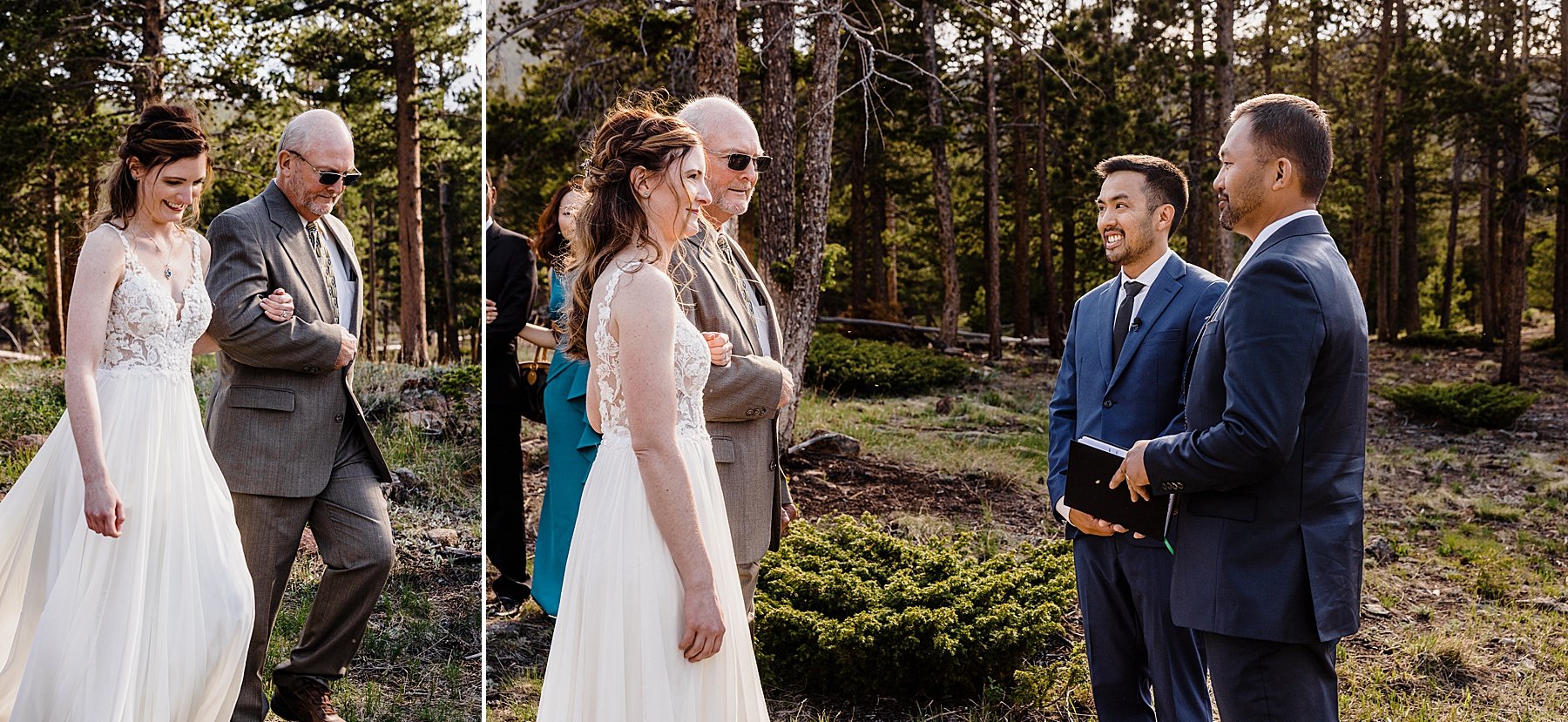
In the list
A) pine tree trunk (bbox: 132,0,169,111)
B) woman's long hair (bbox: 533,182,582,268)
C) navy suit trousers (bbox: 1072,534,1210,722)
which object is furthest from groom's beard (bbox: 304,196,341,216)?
navy suit trousers (bbox: 1072,534,1210,722)

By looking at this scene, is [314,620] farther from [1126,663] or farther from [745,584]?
[1126,663]

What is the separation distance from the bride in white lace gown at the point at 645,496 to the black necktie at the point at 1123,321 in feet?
4.91

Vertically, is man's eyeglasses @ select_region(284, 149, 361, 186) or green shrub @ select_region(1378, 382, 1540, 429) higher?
man's eyeglasses @ select_region(284, 149, 361, 186)

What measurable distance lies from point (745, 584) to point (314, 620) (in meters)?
1.25

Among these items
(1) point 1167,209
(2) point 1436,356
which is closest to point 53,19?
(1) point 1167,209

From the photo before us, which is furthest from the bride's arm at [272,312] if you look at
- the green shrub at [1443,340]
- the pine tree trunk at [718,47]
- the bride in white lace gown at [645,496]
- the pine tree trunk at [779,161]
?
the green shrub at [1443,340]

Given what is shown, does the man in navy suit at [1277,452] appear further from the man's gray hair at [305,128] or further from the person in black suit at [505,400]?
the person in black suit at [505,400]

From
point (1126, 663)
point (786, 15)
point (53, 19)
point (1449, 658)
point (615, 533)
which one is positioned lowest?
point (1449, 658)

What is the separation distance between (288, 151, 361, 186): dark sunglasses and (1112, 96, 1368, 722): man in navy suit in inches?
90.7

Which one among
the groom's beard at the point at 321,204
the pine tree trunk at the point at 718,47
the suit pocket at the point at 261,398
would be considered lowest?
the suit pocket at the point at 261,398

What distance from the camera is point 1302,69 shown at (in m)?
24.8

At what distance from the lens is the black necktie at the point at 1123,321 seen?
330cm

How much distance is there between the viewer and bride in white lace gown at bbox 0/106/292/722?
2689mm

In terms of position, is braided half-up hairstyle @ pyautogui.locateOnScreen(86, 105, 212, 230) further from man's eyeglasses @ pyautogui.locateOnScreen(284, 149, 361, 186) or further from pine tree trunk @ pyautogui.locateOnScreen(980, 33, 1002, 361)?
pine tree trunk @ pyautogui.locateOnScreen(980, 33, 1002, 361)
